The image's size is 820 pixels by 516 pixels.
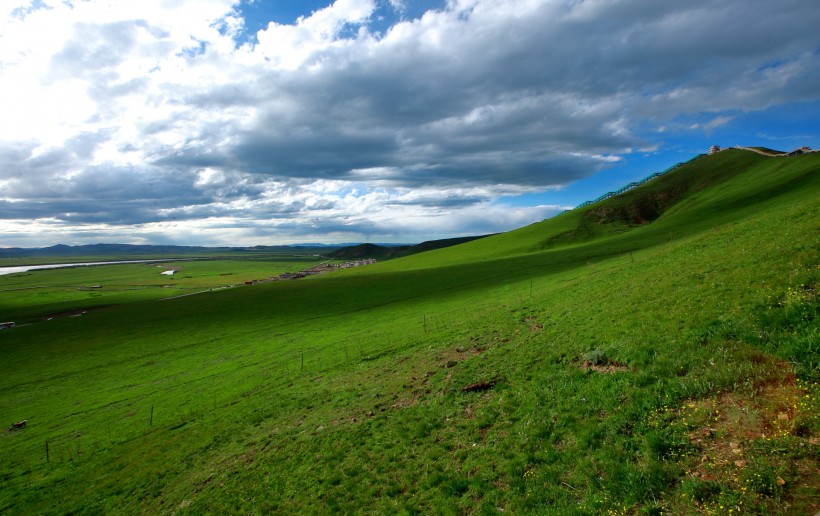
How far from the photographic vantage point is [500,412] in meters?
14.1

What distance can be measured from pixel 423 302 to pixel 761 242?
132 ft

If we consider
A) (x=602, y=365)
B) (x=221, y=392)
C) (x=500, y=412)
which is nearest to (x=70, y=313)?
(x=221, y=392)

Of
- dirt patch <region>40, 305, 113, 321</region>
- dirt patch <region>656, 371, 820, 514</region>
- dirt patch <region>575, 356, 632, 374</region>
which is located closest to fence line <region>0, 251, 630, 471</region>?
dirt patch <region>575, 356, 632, 374</region>

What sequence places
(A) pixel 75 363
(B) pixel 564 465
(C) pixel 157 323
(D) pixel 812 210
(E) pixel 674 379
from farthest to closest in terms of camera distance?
1. (C) pixel 157 323
2. (A) pixel 75 363
3. (D) pixel 812 210
4. (E) pixel 674 379
5. (B) pixel 564 465

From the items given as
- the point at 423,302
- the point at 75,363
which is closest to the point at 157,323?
the point at 75,363

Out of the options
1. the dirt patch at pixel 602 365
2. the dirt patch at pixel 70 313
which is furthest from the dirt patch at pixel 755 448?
the dirt patch at pixel 70 313

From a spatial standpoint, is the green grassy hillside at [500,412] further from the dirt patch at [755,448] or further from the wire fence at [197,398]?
the wire fence at [197,398]

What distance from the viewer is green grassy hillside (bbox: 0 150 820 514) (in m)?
8.61

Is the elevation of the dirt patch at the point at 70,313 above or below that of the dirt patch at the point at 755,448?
below

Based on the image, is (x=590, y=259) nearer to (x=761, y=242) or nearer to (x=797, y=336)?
(x=761, y=242)

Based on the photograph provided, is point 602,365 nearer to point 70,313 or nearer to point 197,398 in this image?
point 197,398

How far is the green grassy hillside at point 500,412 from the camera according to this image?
8.61 m

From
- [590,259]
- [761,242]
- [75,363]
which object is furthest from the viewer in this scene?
[590,259]

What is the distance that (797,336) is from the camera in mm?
10750
